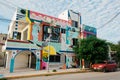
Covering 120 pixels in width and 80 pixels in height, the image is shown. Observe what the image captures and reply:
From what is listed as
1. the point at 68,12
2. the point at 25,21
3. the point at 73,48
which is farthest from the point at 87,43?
the point at 25,21

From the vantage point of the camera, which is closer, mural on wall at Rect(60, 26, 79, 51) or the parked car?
the parked car

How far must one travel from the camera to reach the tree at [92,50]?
26.9 metres

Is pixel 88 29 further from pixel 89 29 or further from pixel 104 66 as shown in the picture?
pixel 104 66

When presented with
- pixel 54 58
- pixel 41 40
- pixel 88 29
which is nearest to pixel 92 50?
pixel 54 58

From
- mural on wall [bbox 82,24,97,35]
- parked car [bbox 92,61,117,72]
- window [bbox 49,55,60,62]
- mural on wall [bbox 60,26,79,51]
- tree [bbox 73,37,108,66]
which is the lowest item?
parked car [bbox 92,61,117,72]

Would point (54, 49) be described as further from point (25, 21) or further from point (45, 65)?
point (25, 21)

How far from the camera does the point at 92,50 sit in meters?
26.8

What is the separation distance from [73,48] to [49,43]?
18.9 ft

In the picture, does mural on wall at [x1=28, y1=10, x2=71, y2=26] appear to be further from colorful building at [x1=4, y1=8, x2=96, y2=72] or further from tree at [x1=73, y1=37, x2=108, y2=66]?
tree at [x1=73, y1=37, x2=108, y2=66]

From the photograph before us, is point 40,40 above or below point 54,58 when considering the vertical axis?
above

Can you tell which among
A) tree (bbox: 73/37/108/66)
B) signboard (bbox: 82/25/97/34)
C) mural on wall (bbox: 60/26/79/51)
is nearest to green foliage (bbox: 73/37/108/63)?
tree (bbox: 73/37/108/66)

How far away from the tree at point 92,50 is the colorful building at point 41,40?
3207 mm

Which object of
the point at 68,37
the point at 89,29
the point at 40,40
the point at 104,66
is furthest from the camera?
the point at 89,29

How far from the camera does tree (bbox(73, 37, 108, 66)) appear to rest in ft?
88.4
